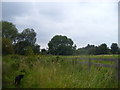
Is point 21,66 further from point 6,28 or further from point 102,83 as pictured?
point 6,28

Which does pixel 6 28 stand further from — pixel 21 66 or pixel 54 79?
pixel 54 79

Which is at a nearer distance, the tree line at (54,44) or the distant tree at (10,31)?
the tree line at (54,44)

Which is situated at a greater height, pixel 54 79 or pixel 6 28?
pixel 6 28

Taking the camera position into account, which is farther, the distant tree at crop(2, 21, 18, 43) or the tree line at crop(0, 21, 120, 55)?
the distant tree at crop(2, 21, 18, 43)

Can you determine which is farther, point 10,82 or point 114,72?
point 10,82

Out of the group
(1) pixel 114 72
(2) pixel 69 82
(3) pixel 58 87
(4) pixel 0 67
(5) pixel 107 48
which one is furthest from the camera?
(5) pixel 107 48

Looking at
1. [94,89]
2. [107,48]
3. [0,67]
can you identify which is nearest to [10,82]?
[0,67]

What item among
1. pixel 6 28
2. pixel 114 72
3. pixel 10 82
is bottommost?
pixel 10 82

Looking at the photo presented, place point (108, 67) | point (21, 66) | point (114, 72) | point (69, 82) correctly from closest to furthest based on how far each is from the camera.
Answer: point (69, 82) → point (114, 72) → point (108, 67) → point (21, 66)

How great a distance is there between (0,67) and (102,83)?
3445 millimetres

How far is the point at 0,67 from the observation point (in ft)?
21.6

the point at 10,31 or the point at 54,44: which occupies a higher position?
the point at 10,31

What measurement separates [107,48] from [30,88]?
30506 millimetres

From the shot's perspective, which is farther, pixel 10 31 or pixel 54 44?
pixel 54 44
